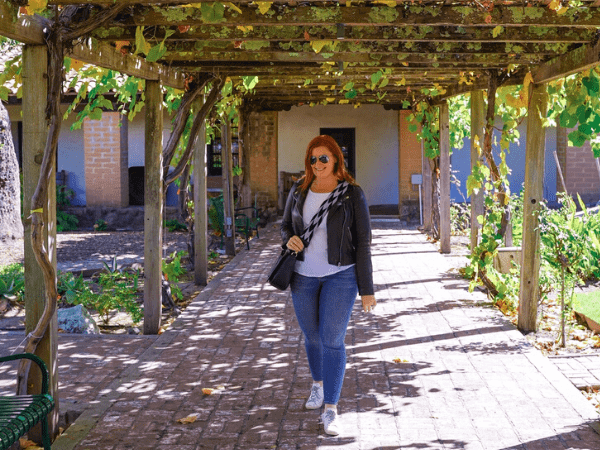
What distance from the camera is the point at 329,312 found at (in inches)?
166

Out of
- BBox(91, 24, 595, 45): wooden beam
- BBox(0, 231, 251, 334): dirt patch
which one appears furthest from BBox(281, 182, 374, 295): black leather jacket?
BBox(0, 231, 251, 334): dirt patch

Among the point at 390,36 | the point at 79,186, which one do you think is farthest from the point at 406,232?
the point at 390,36

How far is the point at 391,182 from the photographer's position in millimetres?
18766

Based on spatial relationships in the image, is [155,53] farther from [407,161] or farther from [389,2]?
[407,161]

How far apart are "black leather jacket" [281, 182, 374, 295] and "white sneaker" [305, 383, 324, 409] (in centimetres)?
83

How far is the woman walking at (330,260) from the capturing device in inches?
166

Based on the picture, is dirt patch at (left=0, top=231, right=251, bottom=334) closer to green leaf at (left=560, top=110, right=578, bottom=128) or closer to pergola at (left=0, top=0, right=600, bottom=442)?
pergola at (left=0, top=0, right=600, bottom=442)

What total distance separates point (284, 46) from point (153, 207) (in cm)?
191

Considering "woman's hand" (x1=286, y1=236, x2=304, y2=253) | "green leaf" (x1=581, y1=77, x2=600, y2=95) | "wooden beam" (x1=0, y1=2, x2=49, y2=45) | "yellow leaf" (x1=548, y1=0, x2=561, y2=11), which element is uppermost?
"yellow leaf" (x1=548, y1=0, x2=561, y2=11)

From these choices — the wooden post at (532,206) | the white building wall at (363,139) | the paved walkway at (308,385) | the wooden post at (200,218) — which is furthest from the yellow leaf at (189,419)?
the white building wall at (363,139)

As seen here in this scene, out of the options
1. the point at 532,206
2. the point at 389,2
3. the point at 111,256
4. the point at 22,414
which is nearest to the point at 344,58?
the point at 532,206

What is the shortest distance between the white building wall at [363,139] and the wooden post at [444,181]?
6294 mm

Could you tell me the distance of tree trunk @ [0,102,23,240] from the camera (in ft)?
41.7

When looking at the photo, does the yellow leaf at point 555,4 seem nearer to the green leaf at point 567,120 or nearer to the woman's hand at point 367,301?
the green leaf at point 567,120
